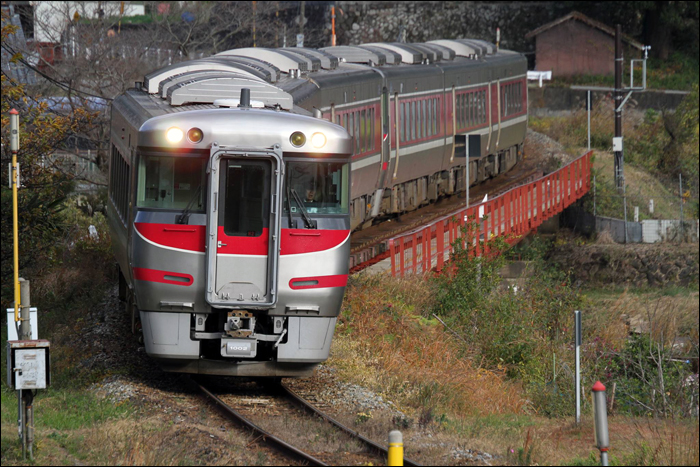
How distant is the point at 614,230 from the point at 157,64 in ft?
48.3

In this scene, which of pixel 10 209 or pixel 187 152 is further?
pixel 10 209

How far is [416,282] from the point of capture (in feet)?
56.6

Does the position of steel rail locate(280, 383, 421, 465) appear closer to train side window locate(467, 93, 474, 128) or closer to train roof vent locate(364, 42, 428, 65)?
train roof vent locate(364, 42, 428, 65)

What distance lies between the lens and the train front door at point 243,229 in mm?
10602

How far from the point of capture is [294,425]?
10.2 metres

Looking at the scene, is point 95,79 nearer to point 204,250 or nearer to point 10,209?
point 10,209

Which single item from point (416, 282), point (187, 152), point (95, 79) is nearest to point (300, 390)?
point (187, 152)

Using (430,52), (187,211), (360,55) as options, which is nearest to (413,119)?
(360,55)

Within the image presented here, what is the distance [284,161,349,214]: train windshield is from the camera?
10930 mm

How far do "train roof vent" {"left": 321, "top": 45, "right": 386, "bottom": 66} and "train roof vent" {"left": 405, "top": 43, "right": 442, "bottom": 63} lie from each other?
8.89 feet

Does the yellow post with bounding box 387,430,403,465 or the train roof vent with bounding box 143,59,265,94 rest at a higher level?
the train roof vent with bounding box 143,59,265,94

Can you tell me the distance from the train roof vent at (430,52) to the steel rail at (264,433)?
15299mm

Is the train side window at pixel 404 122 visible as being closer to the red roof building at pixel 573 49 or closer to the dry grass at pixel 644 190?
the dry grass at pixel 644 190

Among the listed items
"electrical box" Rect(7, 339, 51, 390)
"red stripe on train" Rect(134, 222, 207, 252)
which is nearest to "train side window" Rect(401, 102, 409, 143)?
"red stripe on train" Rect(134, 222, 207, 252)
